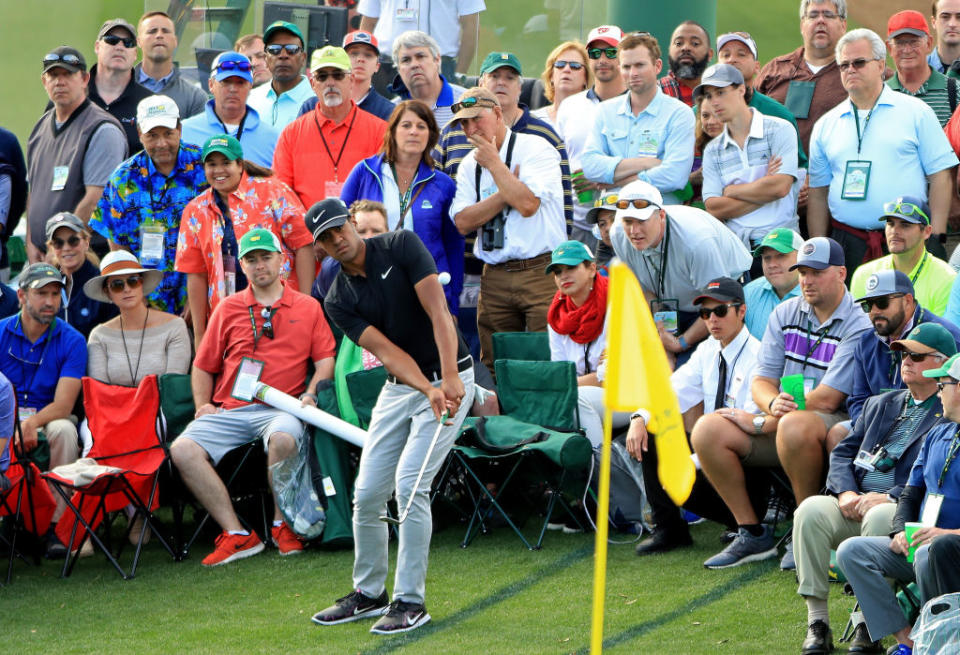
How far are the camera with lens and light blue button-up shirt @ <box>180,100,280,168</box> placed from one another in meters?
1.93

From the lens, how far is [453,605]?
266 inches

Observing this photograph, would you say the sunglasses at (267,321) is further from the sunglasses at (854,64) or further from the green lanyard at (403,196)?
the sunglasses at (854,64)

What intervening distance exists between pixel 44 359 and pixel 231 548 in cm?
175

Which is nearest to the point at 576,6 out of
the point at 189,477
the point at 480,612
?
the point at 189,477

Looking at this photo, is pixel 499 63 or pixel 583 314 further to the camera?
pixel 499 63

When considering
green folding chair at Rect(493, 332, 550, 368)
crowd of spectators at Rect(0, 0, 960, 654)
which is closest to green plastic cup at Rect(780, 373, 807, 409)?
crowd of spectators at Rect(0, 0, 960, 654)

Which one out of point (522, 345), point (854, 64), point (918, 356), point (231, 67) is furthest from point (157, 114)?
point (918, 356)

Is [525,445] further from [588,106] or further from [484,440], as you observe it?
[588,106]

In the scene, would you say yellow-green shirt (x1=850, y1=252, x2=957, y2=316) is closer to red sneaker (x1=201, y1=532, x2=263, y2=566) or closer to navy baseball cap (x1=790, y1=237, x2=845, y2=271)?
navy baseball cap (x1=790, y1=237, x2=845, y2=271)

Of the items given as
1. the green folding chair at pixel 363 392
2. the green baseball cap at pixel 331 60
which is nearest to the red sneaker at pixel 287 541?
the green folding chair at pixel 363 392

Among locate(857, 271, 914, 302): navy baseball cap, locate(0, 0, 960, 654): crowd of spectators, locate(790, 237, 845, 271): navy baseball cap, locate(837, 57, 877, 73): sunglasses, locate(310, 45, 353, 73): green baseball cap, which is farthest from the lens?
locate(310, 45, 353, 73): green baseball cap

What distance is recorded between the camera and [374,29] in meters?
11.5

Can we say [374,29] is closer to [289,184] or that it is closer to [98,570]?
[289,184]

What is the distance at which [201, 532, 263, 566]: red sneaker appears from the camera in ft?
25.6
